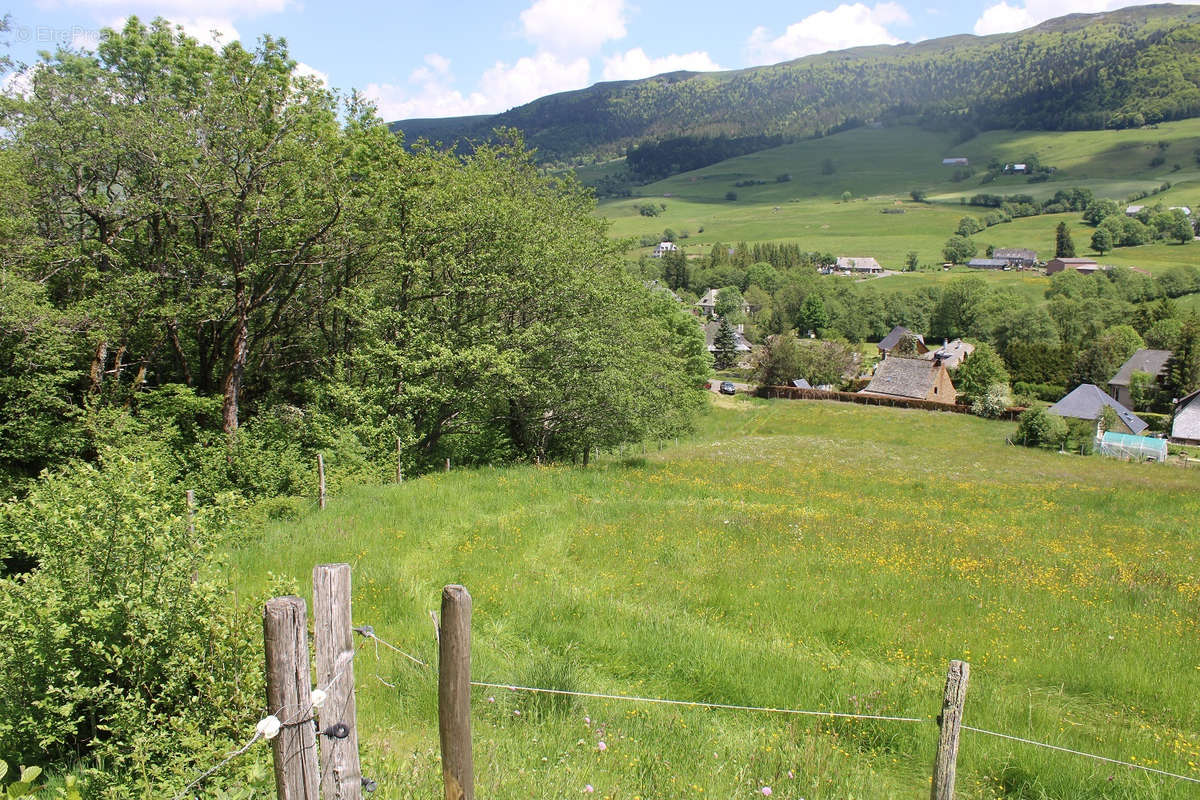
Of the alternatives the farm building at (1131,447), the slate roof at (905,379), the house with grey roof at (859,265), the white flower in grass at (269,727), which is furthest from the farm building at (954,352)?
the white flower in grass at (269,727)

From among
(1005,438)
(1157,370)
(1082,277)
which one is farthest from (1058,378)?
(1082,277)

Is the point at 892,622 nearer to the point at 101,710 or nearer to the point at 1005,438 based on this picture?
the point at 101,710

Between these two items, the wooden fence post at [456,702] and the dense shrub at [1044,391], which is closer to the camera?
the wooden fence post at [456,702]

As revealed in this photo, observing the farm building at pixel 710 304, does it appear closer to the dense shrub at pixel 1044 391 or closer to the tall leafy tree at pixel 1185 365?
the dense shrub at pixel 1044 391

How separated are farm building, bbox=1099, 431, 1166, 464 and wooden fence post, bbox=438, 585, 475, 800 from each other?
204 ft

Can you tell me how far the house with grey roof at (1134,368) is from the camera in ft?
259

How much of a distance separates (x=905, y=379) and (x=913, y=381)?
0.91 metres

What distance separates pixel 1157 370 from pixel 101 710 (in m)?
101

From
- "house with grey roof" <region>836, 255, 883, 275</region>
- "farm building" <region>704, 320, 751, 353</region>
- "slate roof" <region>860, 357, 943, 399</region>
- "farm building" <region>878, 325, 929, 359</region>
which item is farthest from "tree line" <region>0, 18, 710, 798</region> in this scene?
"house with grey roof" <region>836, 255, 883, 275</region>

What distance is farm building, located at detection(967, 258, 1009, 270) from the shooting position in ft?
553

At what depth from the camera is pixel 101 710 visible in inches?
223

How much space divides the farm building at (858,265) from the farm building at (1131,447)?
12771 cm

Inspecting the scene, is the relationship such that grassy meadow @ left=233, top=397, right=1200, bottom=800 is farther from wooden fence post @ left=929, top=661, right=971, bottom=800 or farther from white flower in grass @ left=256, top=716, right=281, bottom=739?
white flower in grass @ left=256, top=716, right=281, bottom=739

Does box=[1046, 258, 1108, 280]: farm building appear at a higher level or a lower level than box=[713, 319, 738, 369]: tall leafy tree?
higher
